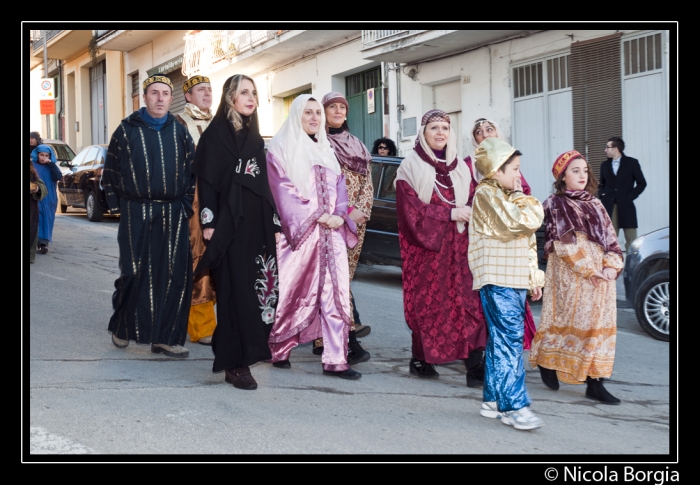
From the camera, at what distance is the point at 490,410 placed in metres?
4.93

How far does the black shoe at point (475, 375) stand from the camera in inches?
226

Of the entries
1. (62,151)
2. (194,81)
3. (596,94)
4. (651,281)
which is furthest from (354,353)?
(62,151)

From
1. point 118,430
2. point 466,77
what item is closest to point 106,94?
point 466,77

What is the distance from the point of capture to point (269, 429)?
4535 mm

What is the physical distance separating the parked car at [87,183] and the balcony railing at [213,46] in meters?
5.40

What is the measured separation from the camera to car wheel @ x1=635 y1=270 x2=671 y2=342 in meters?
7.65

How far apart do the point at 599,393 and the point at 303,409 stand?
1847 millimetres

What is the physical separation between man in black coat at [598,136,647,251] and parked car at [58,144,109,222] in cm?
1018

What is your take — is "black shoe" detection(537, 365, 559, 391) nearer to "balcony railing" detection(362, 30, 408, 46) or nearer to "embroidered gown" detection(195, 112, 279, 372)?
"embroidered gown" detection(195, 112, 279, 372)

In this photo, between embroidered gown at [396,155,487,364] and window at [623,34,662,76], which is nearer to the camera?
embroidered gown at [396,155,487,364]

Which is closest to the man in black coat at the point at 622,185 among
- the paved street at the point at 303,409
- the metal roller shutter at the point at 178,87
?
the paved street at the point at 303,409

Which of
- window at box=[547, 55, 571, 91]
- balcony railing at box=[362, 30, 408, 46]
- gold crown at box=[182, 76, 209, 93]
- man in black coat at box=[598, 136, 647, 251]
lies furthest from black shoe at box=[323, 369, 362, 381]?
balcony railing at box=[362, 30, 408, 46]

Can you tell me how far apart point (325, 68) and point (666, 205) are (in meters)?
10.3

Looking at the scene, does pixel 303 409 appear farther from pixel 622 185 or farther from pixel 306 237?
pixel 622 185
